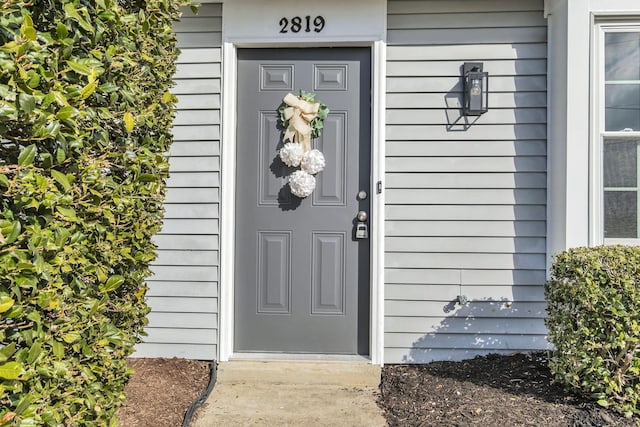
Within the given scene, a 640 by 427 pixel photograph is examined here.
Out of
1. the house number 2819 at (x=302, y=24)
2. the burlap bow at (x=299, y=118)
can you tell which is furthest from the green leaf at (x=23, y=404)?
the house number 2819 at (x=302, y=24)

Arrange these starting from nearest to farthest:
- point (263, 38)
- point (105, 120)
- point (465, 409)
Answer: point (105, 120)
point (465, 409)
point (263, 38)

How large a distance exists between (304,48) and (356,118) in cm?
59

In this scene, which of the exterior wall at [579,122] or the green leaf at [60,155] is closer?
the green leaf at [60,155]

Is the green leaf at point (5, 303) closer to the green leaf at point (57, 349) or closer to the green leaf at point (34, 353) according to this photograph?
the green leaf at point (34, 353)

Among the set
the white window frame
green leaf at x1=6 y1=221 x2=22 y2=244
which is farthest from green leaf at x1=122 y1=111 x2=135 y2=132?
the white window frame

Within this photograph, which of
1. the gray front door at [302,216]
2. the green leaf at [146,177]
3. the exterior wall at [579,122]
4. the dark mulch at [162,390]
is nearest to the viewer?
the green leaf at [146,177]

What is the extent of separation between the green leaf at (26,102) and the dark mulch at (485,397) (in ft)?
7.18

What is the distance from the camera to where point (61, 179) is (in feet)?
4.13

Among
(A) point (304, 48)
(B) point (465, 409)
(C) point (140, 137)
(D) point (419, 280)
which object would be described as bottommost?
(B) point (465, 409)

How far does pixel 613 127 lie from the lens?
9.64 feet

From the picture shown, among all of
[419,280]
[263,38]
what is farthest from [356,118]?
[419,280]

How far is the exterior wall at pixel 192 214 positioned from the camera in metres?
3.18

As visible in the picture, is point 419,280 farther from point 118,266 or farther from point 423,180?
point 118,266

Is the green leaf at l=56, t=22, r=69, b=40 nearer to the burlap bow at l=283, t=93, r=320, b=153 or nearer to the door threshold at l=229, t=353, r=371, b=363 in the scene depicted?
the burlap bow at l=283, t=93, r=320, b=153
